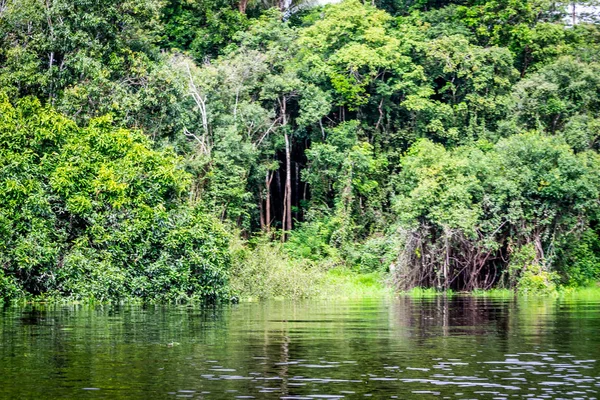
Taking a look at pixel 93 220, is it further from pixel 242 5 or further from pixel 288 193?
pixel 242 5

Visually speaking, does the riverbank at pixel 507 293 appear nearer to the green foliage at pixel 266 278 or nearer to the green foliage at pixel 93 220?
the green foliage at pixel 266 278

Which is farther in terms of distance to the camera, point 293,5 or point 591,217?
point 293,5

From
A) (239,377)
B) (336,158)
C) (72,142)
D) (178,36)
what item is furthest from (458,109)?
(239,377)

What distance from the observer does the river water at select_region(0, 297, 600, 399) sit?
1209cm

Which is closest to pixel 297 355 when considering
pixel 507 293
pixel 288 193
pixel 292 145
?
pixel 507 293

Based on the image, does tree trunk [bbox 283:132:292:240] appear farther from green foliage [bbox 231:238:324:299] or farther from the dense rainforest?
green foliage [bbox 231:238:324:299]

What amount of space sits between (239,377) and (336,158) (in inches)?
1338

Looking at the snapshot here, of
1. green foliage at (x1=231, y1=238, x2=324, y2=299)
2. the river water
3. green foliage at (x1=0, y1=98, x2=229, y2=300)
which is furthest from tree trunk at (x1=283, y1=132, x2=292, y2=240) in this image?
the river water

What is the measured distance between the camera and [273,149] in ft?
161

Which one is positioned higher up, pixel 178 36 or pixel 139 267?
pixel 178 36

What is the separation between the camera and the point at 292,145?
2042 inches

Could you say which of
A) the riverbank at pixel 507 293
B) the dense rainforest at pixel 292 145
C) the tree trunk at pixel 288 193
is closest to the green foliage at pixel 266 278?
the dense rainforest at pixel 292 145

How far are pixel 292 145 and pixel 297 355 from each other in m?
36.6

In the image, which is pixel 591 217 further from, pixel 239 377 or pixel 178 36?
pixel 239 377
